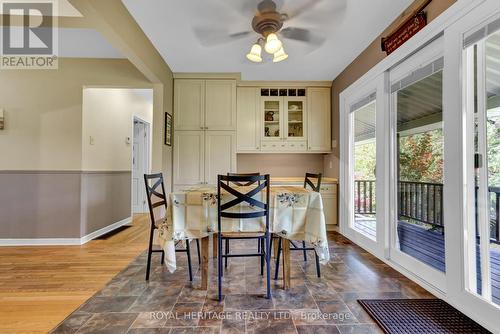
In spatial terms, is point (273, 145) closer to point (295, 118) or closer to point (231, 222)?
point (295, 118)

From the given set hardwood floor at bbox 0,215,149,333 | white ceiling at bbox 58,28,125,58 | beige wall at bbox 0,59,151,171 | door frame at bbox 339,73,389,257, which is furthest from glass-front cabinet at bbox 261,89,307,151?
beige wall at bbox 0,59,151,171

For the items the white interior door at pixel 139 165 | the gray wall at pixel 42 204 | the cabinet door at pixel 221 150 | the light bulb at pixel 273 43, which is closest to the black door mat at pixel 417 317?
the light bulb at pixel 273 43

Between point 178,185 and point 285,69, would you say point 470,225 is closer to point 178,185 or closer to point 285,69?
point 285,69

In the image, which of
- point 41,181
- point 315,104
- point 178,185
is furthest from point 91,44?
point 315,104

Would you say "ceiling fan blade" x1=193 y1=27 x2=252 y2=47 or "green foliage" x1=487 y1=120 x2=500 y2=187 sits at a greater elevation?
"ceiling fan blade" x1=193 y1=27 x2=252 y2=47

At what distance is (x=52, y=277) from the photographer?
2.31 m

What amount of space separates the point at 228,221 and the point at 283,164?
276 centimetres

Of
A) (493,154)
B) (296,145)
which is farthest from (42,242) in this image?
(493,154)

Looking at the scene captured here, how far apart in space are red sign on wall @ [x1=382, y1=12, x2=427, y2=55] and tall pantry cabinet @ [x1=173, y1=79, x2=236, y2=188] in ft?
7.51

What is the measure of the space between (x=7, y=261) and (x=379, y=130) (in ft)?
14.5

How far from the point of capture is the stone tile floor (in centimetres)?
159

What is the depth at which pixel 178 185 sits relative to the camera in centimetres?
399

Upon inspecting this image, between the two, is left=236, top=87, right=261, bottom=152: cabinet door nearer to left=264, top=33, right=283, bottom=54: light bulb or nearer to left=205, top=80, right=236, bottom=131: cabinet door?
left=205, top=80, right=236, bottom=131: cabinet door

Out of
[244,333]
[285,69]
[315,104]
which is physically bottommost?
[244,333]
